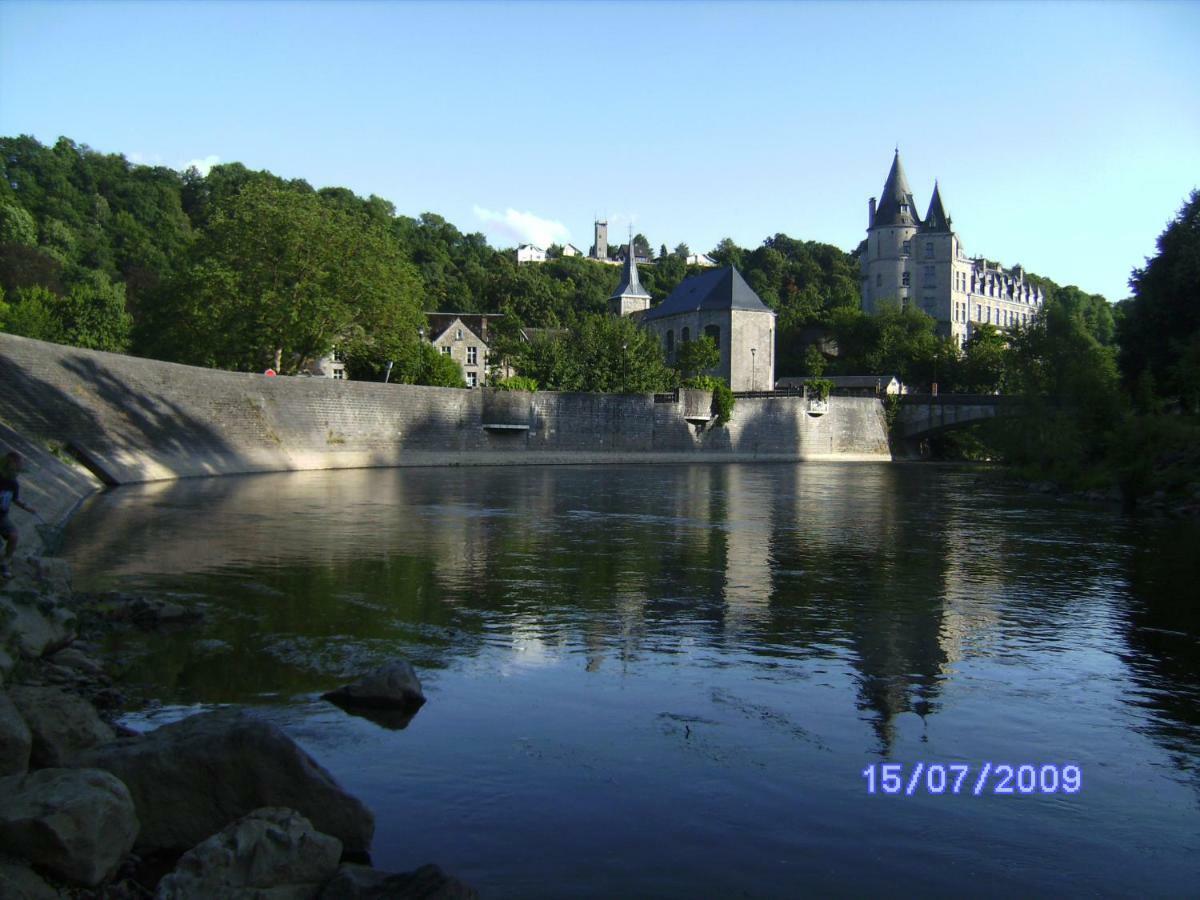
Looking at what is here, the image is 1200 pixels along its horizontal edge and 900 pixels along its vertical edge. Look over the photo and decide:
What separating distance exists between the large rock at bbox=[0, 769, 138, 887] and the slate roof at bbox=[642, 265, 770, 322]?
92.1m

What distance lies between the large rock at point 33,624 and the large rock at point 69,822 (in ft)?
12.5

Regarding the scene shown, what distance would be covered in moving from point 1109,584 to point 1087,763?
33.5 ft

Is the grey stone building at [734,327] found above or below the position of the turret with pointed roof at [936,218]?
below

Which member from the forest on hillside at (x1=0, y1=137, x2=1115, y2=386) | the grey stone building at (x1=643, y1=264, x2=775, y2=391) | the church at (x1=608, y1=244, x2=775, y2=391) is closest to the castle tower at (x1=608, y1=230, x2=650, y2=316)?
the forest on hillside at (x1=0, y1=137, x2=1115, y2=386)

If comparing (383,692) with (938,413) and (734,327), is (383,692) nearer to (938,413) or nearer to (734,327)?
(938,413)

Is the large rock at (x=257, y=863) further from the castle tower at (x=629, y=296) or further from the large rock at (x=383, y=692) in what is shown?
the castle tower at (x=629, y=296)

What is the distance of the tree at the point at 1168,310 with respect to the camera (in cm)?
4012

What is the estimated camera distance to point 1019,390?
55.8 metres

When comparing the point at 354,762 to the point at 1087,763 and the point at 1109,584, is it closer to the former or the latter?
the point at 1087,763

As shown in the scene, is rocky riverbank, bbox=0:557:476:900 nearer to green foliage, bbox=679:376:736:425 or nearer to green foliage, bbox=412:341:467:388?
green foliage, bbox=412:341:467:388

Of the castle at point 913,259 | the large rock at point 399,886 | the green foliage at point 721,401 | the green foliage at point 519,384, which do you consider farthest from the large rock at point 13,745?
the castle at point 913,259

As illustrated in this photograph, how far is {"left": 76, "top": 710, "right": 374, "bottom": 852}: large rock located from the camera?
6.68 metres

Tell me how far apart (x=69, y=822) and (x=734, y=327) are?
304ft

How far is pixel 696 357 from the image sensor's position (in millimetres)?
91562
